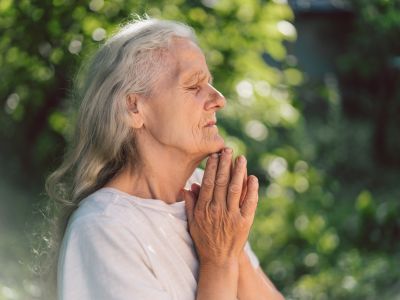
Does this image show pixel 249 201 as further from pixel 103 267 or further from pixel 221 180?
pixel 103 267

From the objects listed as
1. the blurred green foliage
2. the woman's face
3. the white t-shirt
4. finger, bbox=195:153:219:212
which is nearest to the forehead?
the woman's face

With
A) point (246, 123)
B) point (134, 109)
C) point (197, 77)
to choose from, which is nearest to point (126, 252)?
point (134, 109)

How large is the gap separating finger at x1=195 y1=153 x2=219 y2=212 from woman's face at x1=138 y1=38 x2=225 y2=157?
5cm

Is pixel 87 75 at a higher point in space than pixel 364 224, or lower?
higher

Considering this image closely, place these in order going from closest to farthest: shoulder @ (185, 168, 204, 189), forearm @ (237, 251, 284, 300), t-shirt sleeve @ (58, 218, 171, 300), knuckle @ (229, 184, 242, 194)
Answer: t-shirt sleeve @ (58, 218, 171, 300) < knuckle @ (229, 184, 242, 194) < forearm @ (237, 251, 284, 300) < shoulder @ (185, 168, 204, 189)

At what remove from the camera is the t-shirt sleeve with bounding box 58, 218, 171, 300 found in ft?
5.85

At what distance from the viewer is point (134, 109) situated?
1.99 m

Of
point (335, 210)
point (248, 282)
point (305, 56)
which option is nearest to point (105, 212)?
point (248, 282)

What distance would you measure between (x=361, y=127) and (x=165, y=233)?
8.55 m

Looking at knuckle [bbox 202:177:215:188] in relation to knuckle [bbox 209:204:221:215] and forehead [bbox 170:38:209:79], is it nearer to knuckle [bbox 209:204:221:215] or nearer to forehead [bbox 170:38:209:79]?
knuckle [bbox 209:204:221:215]

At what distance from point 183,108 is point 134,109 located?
12 cm

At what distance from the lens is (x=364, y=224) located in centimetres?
592

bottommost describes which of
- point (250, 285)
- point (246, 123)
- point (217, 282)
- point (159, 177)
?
point (246, 123)

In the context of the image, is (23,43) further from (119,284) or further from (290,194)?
(290,194)
